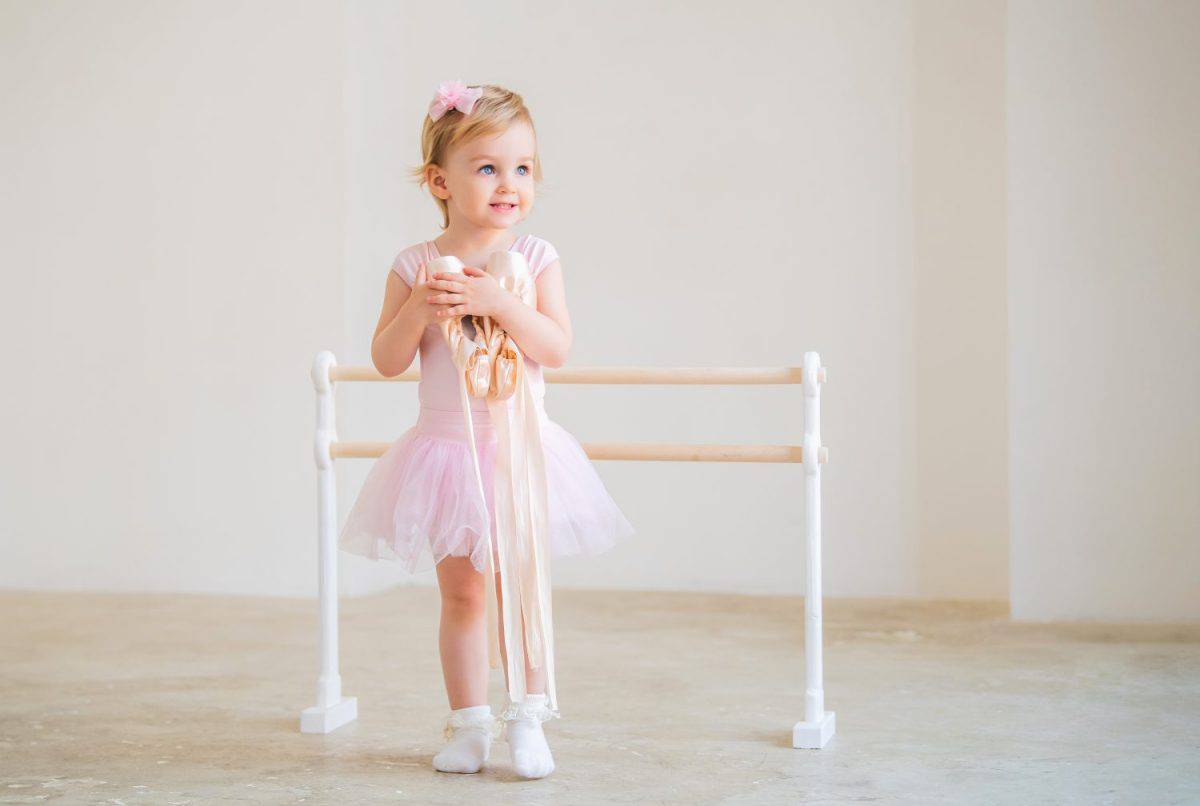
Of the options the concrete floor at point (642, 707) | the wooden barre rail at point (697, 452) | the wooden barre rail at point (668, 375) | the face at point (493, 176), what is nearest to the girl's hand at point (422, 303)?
→ the face at point (493, 176)

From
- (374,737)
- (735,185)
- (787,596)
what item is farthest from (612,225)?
(374,737)

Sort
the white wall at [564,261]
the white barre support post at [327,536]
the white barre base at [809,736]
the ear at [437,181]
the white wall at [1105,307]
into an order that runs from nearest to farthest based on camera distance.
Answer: the ear at [437,181] → the white barre base at [809,736] → the white barre support post at [327,536] → the white wall at [1105,307] → the white wall at [564,261]

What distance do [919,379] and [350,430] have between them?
1.66 metres

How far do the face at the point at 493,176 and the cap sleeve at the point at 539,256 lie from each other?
7 cm

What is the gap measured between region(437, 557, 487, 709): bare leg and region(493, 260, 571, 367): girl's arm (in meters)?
0.35

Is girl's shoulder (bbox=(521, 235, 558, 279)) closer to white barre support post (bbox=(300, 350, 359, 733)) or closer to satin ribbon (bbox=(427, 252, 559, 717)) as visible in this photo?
satin ribbon (bbox=(427, 252, 559, 717))

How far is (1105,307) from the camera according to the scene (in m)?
3.58

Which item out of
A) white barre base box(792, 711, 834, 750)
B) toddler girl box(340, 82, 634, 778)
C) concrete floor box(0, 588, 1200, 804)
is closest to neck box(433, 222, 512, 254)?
toddler girl box(340, 82, 634, 778)

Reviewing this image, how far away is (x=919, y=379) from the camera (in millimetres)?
4117

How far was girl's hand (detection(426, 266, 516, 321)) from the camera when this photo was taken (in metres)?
2.04

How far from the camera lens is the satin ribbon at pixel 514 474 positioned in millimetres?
2086

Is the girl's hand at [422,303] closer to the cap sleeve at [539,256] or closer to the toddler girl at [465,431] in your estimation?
the toddler girl at [465,431]

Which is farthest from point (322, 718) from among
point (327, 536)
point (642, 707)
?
point (642, 707)

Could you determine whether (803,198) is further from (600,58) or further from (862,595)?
(862,595)
